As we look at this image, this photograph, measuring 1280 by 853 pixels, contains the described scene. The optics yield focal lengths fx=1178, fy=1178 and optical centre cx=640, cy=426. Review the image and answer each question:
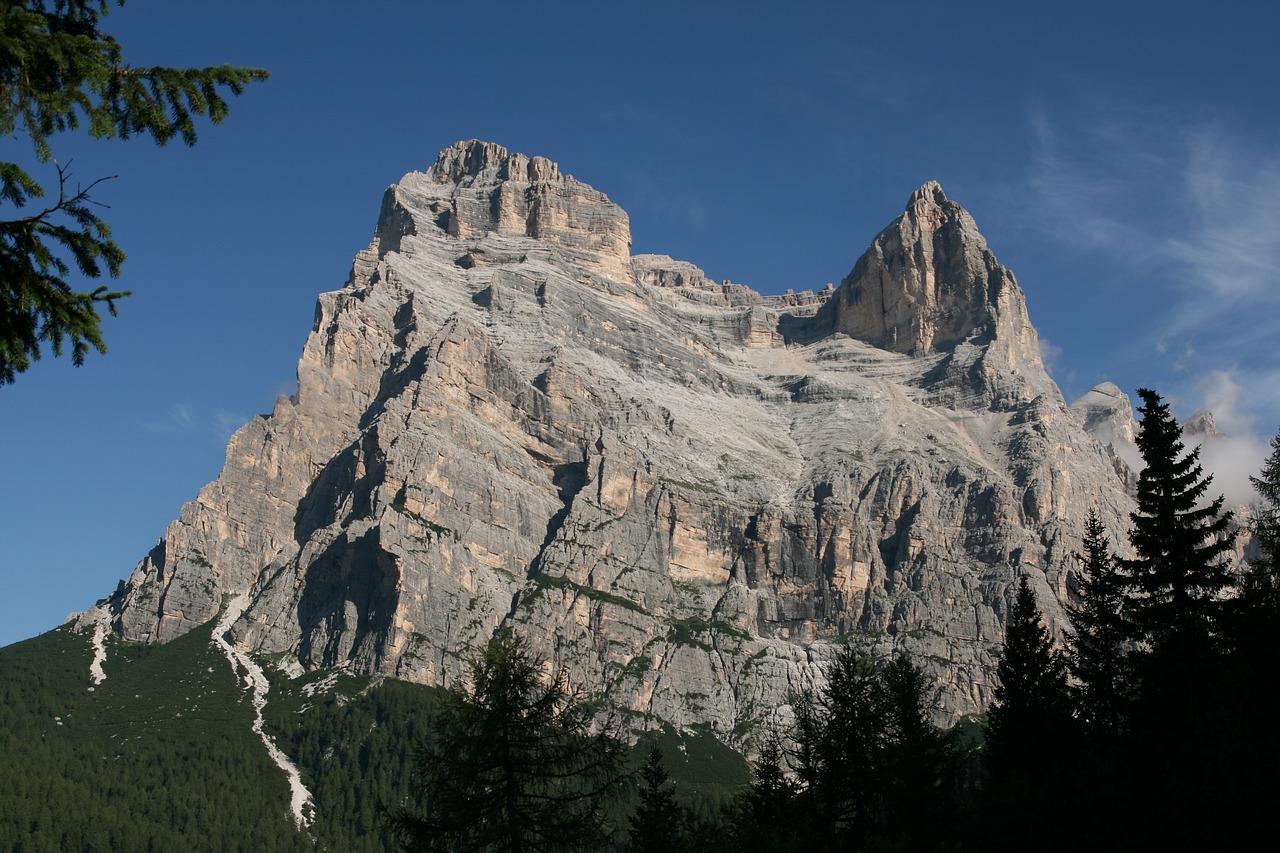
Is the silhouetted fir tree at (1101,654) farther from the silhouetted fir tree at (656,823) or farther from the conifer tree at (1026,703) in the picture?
the silhouetted fir tree at (656,823)

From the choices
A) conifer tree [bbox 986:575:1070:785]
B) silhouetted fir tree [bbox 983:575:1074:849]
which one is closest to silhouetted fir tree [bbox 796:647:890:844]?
silhouetted fir tree [bbox 983:575:1074:849]

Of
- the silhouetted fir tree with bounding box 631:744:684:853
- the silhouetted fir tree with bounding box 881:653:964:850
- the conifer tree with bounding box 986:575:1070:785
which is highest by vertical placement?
the conifer tree with bounding box 986:575:1070:785

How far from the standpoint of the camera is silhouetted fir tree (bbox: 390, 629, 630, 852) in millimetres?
31031

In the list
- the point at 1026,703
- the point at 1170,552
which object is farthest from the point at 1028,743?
the point at 1170,552

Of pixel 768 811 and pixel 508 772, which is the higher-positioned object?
pixel 768 811

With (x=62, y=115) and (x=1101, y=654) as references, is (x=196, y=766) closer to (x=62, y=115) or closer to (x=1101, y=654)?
(x=1101, y=654)

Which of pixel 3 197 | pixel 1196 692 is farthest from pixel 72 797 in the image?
pixel 3 197

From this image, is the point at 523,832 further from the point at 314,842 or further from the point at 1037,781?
the point at 314,842

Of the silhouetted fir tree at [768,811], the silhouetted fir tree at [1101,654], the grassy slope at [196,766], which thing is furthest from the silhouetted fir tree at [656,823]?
the grassy slope at [196,766]

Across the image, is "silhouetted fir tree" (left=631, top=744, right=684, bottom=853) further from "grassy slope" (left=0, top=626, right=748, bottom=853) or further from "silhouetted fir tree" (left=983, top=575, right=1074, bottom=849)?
"grassy slope" (left=0, top=626, right=748, bottom=853)

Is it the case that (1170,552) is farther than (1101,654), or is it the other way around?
(1101,654)

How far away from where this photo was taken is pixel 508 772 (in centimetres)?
3144

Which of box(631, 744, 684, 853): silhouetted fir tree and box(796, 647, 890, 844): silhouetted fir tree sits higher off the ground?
box(796, 647, 890, 844): silhouetted fir tree

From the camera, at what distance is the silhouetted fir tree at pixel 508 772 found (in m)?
31.0
